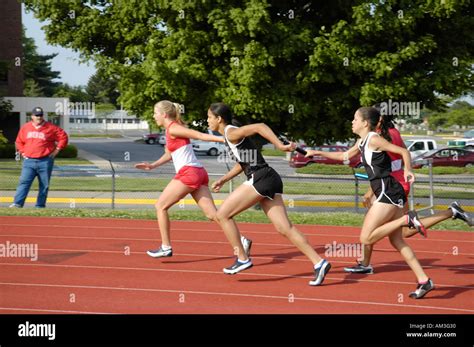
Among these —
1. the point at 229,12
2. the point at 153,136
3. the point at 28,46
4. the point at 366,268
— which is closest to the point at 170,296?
the point at 366,268

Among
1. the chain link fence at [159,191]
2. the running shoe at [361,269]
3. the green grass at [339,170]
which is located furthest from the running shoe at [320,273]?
the green grass at [339,170]

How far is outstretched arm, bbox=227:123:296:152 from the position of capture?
741 centimetres

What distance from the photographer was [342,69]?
15.0 m

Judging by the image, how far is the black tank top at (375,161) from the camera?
764 cm

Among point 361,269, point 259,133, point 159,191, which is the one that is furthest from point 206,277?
point 159,191

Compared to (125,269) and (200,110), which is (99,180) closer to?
(200,110)

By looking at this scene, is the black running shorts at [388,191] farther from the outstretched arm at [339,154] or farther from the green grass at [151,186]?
the green grass at [151,186]

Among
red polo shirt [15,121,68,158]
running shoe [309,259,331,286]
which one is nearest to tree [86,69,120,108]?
red polo shirt [15,121,68,158]

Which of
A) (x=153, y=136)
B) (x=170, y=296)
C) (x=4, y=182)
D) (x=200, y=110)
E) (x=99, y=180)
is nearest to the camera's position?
(x=170, y=296)

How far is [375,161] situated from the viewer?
25.1ft

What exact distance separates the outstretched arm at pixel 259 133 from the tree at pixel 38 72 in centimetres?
8485

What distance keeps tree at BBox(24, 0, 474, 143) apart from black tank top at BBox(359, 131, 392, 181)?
6920 millimetres

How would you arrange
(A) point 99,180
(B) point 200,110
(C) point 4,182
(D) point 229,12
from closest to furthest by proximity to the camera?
(D) point 229,12
(B) point 200,110
(C) point 4,182
(A) point 99,180

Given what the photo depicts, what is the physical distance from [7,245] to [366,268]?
209 inches
